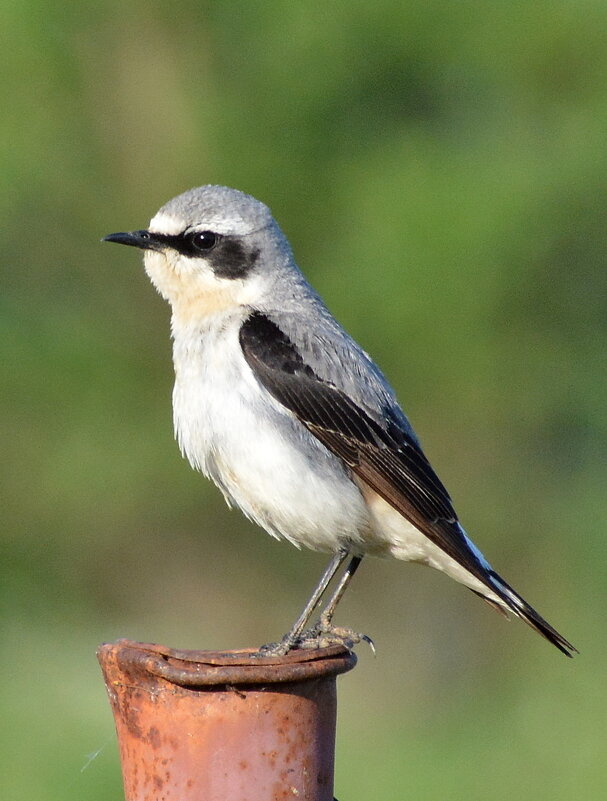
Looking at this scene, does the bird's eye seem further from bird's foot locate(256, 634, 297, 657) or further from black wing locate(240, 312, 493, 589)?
bird's foot locate(256, 634, 297, 657)

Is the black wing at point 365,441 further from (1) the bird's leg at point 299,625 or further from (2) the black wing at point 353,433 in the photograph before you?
(1) the bird's leg at point 299,625

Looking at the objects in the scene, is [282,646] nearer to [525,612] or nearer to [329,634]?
[329,634]

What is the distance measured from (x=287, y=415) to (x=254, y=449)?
201 mm

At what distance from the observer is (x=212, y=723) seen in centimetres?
304

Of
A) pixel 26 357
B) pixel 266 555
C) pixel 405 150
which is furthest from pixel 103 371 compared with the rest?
pixel 405 150

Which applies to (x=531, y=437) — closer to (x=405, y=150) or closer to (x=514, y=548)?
(x=514, y=548)

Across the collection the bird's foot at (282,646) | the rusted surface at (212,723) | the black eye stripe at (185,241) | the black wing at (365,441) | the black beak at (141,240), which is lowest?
the rusted surface at (212,723)

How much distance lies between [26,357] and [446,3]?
16.6ft

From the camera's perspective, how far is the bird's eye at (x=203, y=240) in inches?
192

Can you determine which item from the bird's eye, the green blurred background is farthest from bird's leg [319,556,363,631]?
the green blurred background

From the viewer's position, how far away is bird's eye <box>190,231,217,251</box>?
16.0ft

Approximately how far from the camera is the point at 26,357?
11.3 metres

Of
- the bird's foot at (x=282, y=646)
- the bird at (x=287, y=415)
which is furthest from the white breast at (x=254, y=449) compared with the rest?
the bird's foot at (x=282, y=646)

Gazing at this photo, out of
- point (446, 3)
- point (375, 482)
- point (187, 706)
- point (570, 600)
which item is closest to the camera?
point (187, 706)
